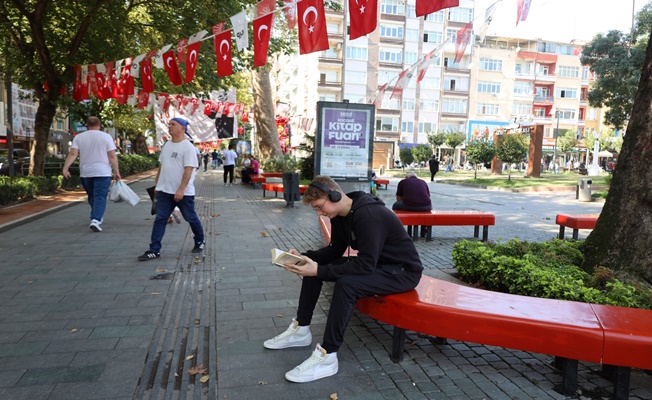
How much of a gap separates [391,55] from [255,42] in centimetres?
5065

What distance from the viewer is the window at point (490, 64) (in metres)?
59.9

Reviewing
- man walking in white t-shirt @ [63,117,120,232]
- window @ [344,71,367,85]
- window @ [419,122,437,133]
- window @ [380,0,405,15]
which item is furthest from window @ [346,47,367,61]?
man walking in white t-shirt @ [63,117,120,232]

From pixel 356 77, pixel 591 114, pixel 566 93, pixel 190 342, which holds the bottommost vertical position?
pixel 190 342

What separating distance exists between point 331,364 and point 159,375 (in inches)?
44.7

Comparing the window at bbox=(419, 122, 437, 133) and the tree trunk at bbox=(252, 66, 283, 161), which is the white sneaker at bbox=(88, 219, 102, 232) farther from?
the window at bbox=(419, 122, 437, 133)

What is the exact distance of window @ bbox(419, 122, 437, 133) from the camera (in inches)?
2340

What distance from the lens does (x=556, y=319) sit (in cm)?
288

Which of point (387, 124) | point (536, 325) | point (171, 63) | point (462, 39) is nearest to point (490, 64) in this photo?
point (387, 124)

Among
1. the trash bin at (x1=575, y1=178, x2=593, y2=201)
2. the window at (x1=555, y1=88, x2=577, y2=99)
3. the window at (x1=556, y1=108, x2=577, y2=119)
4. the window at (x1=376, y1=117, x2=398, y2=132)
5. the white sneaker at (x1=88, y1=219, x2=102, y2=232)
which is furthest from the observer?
the window at (x1=556, y1=108, x2=577, y2=119)

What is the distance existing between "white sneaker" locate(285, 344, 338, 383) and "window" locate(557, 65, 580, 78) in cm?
6959

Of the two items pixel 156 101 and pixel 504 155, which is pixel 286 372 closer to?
pixel 156 101

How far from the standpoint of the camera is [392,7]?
182 feet

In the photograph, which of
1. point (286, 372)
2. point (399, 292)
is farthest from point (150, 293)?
point (399, 292)

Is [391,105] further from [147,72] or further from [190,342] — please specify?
[190,342]
